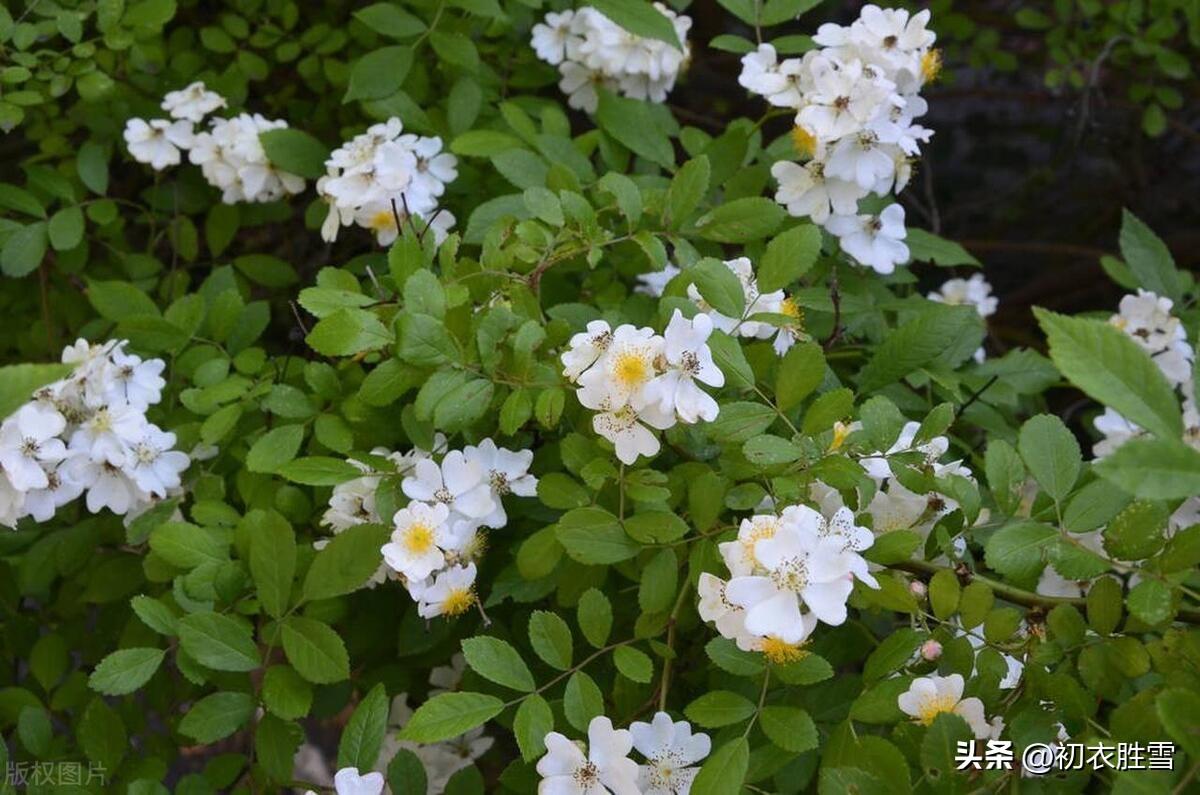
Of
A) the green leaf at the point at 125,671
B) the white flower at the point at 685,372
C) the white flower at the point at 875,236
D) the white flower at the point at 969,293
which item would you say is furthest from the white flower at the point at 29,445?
the white flower at the point at 969,293

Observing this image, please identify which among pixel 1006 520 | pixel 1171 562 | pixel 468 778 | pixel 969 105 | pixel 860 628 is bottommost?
pixel 969 105

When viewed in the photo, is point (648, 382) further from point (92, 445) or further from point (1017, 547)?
point (92, 445)

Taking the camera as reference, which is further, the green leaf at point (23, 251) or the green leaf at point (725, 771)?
the green leaf at point (23, 251)

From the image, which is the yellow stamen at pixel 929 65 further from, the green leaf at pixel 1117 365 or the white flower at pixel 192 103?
the white flower at pixel 192 103

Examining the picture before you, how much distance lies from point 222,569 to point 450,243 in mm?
346

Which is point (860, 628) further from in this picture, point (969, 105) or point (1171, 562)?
point (969, 105)

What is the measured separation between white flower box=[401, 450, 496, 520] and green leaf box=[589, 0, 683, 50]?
1.73 ft

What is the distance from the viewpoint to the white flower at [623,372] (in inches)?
33.9

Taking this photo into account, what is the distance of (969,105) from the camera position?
2625mm

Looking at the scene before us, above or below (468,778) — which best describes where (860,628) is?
above

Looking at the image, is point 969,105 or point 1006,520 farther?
point 969,105

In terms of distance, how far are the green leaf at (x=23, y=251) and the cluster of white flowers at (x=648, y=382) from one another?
2.69 feet

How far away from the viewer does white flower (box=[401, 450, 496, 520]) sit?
96 cm

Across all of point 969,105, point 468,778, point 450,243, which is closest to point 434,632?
point 468,778
